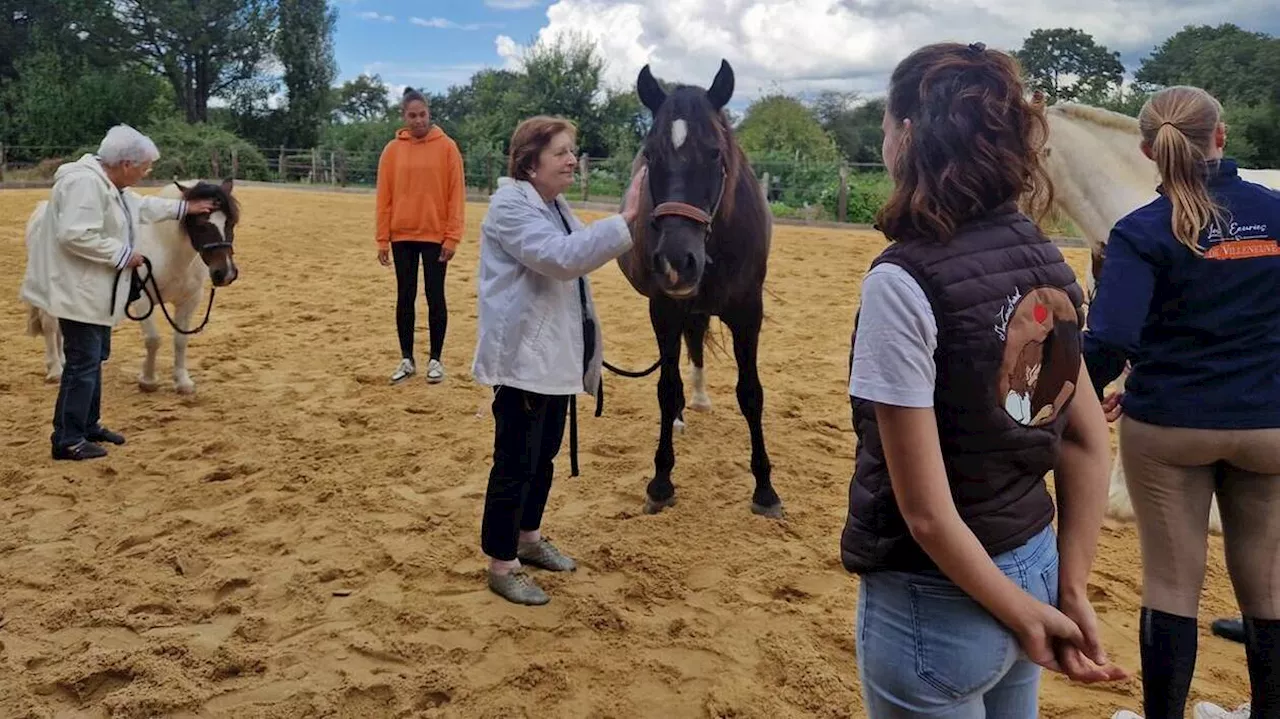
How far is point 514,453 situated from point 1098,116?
3229 mm

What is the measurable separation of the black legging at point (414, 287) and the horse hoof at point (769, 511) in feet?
9.66

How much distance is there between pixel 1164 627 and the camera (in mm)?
2148

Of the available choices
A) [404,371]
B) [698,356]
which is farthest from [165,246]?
[698,356]

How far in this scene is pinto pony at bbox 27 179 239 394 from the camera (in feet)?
16.9

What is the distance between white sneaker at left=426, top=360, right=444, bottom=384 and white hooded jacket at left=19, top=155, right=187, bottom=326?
1975 millimetres

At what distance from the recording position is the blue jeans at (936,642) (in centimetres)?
125

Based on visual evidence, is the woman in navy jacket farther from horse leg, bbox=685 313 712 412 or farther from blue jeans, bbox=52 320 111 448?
blue jeans, bbox=52 320 111 448

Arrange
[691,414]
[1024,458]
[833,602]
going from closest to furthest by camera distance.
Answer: [1024,458] < [833,602] < [691,414]

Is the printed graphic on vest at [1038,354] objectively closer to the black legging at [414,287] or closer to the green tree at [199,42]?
the black legging at [414,287]

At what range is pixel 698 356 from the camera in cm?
541

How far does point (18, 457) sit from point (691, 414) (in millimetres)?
3794

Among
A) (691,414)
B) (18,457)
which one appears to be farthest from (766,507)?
(18,457)

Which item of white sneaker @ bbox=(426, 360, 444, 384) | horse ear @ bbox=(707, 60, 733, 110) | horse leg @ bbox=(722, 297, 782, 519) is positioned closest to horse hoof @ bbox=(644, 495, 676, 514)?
horse leg @ bbox=(722, 297, 782, 519)

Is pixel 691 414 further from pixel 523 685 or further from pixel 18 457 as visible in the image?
pixel 18 457
